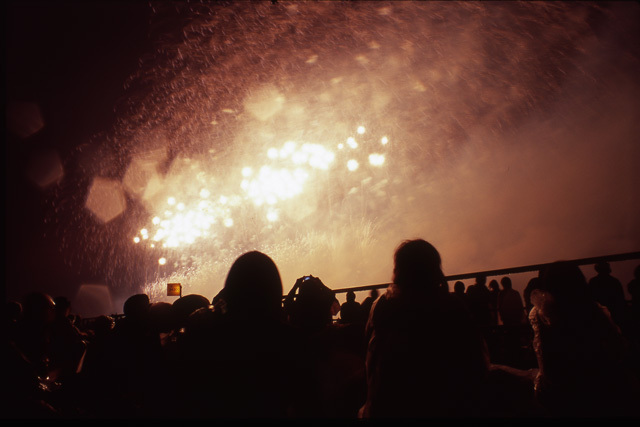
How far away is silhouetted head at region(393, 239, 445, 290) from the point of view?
232 centimetres

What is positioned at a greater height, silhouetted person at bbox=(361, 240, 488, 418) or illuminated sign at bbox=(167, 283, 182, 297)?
illuminated sign at bbox=(167, 283, 182, 297)

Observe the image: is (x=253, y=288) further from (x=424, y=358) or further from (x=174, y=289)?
(x=174, y=289)

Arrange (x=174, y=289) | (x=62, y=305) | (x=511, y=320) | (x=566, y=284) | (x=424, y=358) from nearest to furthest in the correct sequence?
(x=424, y=358) < (x=566, y=284) < (x=62, y=305) < (x=511, y=320) < (x=174, y=289)

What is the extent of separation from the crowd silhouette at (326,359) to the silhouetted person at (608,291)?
0.19 metres

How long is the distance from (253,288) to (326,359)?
3.53 feet

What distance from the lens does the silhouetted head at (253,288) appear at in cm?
184

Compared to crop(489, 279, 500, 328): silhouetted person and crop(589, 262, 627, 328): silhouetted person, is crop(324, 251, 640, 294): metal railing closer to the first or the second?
crop(589, 262, 627, 328): silhouetted person

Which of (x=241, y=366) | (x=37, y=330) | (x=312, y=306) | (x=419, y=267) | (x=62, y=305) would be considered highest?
(x=419, y=267)

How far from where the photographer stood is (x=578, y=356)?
2.42 metres

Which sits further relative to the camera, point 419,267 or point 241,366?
point 419,267

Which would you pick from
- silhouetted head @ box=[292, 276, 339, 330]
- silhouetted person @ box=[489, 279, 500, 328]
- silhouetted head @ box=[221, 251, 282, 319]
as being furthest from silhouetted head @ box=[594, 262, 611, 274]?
silhouetted head @ box=[221, 251, 282, 319]

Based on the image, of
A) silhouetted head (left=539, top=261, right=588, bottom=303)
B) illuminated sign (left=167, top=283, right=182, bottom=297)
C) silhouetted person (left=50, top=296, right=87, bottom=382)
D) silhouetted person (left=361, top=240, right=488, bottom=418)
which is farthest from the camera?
illuminated sign (left=167, top=283, right=182, bottom=297)

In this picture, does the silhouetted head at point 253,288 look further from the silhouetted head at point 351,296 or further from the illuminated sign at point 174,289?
the illuminated sign at point 174,289

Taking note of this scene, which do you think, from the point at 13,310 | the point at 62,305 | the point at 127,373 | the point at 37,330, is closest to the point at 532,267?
the point at 127,373
